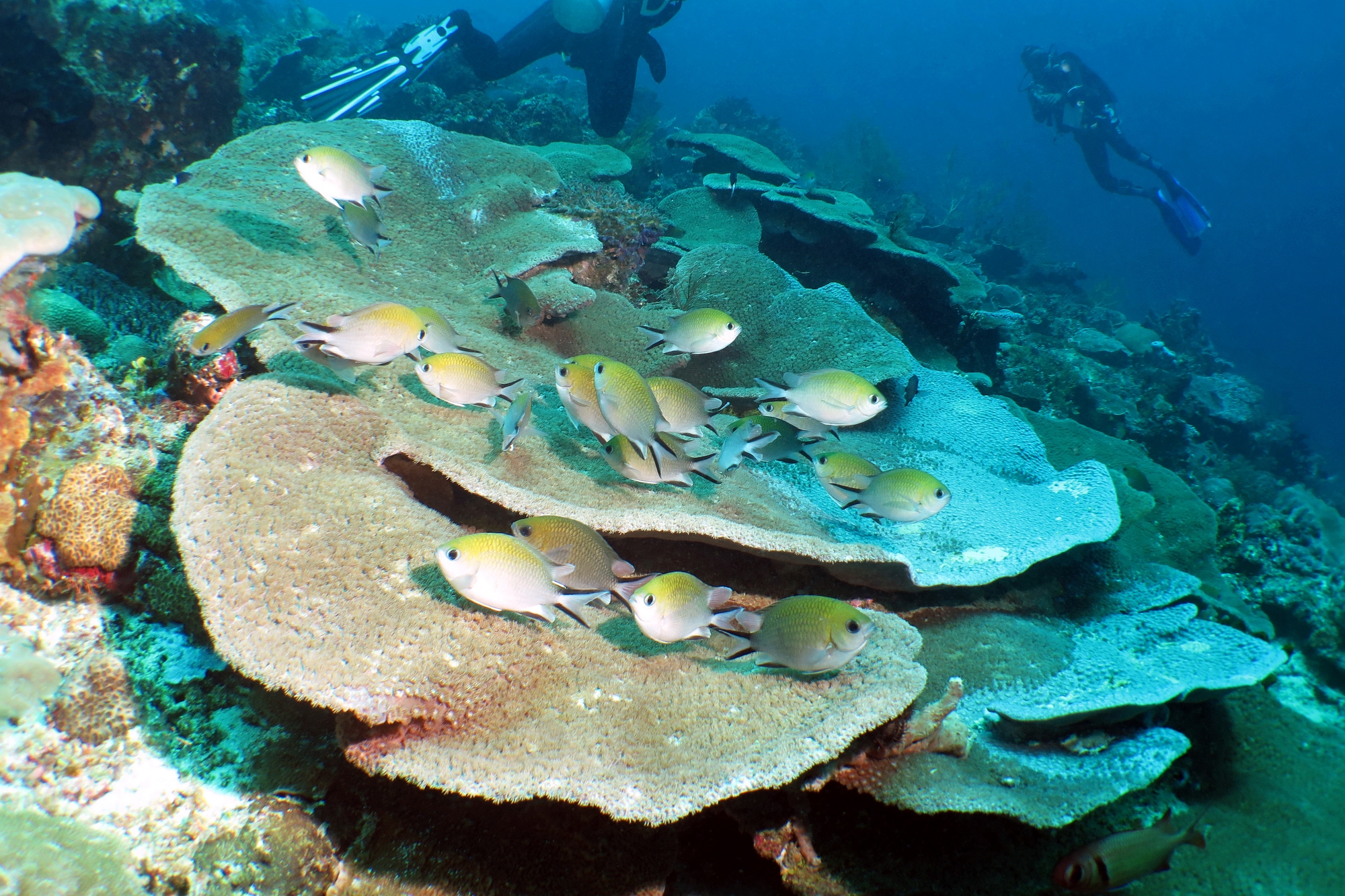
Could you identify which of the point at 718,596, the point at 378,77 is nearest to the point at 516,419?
the point at 718,596

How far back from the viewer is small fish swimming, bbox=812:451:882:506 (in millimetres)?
2613

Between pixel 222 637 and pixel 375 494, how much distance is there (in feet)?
2.18

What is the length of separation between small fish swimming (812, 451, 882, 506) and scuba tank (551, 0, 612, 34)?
12.1 metres

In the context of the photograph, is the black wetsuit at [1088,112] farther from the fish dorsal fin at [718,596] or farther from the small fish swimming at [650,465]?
the fish dorsal fin at [718,596]

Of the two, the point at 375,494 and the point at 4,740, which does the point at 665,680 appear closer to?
the point at 375,494

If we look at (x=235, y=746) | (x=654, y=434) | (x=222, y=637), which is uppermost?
(x=654, y=434)

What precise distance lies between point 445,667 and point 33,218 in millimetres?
2601

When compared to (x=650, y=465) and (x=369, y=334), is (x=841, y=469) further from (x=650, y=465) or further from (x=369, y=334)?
(x=369, y=334)

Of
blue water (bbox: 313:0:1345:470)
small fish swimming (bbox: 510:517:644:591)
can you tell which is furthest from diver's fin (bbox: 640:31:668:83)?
blue water (bbox: 313:0:1345:470)

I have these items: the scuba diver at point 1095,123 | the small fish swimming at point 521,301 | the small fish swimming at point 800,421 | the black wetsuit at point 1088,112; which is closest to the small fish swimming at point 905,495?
the small fish swimming at point 800,421

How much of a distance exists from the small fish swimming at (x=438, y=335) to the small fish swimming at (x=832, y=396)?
1320 millimetres

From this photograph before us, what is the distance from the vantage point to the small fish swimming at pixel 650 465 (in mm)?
2287

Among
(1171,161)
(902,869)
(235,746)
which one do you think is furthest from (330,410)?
(1171,161)

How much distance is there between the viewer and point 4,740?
1.89 m
